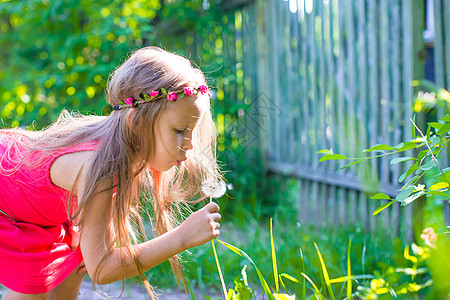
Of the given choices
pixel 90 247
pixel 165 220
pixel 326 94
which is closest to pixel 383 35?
pixel 326 94

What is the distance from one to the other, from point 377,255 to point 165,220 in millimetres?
980

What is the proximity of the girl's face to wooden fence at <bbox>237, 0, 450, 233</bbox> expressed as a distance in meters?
0.76

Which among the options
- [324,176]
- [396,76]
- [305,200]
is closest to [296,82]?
[324,176]

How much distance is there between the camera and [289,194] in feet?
12.8

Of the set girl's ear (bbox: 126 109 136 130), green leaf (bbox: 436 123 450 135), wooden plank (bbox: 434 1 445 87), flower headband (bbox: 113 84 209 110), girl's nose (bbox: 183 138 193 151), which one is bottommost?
girl's nose (bbox: 183 138 193 151)

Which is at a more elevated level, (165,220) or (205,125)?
(205,125)

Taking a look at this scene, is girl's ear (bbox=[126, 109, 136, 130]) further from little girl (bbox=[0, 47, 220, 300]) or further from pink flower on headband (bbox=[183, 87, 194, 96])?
pink flower on headband (bbox=[183, 87, 194, 96])

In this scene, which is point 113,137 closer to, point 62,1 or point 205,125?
point 205,125

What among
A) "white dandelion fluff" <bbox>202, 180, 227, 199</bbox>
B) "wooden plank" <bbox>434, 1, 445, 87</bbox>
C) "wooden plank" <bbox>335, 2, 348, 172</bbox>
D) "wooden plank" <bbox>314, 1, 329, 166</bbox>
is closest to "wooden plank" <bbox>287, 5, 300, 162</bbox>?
"wooden plank" <bbox>314, 1, 329, 166</bbox>

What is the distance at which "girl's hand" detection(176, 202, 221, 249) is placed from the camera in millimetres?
1364

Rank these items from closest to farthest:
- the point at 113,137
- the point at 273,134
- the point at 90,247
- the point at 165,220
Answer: the point at 90,247, the point at 113,137, the point at 165,220, the point at 273,134

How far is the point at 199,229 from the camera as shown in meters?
1.37

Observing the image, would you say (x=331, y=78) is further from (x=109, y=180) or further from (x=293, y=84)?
(x=109, y=180)

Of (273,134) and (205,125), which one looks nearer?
(205,125)
